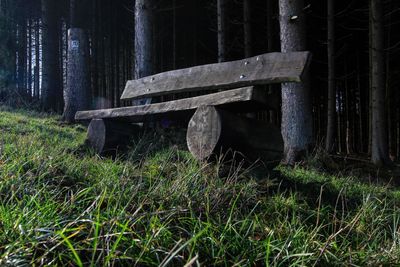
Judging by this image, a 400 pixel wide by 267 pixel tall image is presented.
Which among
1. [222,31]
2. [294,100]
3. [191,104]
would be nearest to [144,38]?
[222,31]

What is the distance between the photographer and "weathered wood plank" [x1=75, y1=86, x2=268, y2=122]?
3.68 meters

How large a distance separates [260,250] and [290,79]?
2.10m

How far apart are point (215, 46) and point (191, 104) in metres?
15.6

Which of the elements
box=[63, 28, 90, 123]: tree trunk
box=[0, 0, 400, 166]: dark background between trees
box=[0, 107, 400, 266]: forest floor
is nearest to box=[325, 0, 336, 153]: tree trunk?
box=[0, 0, 400, 166]: dark background between trees

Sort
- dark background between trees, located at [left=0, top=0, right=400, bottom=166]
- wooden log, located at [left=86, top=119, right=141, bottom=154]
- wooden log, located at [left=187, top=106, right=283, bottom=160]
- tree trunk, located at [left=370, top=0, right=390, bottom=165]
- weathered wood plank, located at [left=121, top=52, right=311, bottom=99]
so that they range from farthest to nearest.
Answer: dark background between trees, located at [left=0, top=0, right=400, bottom=166], tree trunk, located at [left=370, top=0, right=390, bottom=165], wooden log, located at [left=86, top=119, right=141, bottom=154], wooden log, located at [left=187, top=106, right=283, bottom=160], weathered wood plank, located at [left=121, top=52, right=311, bottom=99]

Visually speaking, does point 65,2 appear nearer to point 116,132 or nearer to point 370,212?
point 116,132

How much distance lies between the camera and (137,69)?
327 inches

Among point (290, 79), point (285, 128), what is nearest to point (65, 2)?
point (285, 128)

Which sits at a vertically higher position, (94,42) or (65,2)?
(65,2)

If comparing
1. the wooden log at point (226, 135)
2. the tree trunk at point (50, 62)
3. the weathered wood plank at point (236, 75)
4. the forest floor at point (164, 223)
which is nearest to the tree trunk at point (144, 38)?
the weathered wood plank at point (236, 75)

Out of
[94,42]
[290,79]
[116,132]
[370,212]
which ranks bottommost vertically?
[370,212]

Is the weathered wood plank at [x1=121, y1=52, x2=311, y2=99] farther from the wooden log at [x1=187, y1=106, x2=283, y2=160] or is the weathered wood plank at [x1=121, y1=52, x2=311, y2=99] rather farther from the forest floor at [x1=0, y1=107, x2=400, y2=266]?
the forest floor at [x1=0, y1=107, x2=400, y2=266]

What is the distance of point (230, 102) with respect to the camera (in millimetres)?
3758

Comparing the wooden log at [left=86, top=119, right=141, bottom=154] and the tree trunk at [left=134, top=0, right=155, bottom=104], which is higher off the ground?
the tree trunk at [left=134, top=0, right=155, bottom=104]
